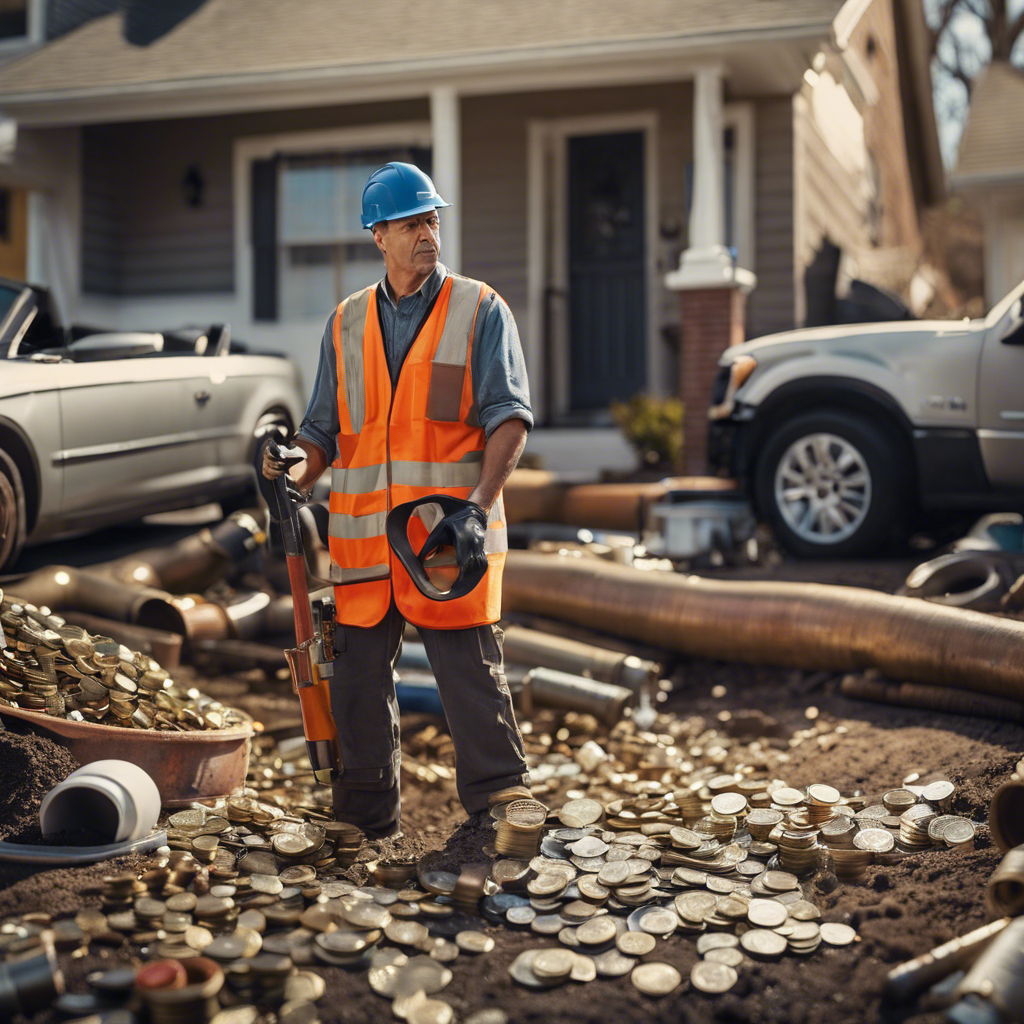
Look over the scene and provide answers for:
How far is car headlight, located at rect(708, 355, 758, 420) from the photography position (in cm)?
803

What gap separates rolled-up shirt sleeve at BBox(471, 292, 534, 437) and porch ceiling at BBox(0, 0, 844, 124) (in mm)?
7205

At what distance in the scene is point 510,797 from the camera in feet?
12.2

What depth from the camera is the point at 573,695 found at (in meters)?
5.76

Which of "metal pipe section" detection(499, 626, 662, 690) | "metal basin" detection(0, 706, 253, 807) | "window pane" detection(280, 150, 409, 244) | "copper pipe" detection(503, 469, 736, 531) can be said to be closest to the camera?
"metal basin" detection(0, 706, 253, 807)

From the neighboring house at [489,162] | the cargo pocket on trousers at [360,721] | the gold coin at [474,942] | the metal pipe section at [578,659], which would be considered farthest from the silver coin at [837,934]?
the neighboring house at [489,162]

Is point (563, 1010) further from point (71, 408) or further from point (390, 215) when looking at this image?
point (71, 408)

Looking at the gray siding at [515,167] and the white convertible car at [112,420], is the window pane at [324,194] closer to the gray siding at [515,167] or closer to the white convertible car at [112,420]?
the gray siding at [515,167]

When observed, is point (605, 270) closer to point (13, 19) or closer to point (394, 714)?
point (13, 19)

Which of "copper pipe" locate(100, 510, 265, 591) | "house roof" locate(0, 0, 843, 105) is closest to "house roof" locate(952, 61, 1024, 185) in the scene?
"house roof" locate(0, 0, 843, 105)

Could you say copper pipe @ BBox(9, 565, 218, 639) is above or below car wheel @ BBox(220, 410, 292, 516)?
below

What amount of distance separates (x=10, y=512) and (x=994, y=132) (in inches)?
Answer: 523

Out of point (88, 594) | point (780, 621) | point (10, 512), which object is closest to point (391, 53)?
point (10, 512)

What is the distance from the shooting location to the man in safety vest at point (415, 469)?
3.66 metres

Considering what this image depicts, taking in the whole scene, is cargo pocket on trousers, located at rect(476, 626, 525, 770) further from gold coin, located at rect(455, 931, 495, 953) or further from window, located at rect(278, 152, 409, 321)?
window, located at rect(278, 152, 409, 321)
